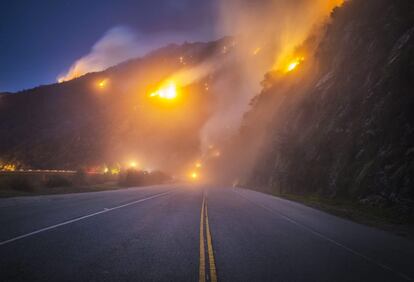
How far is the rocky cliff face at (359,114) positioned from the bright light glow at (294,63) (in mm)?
13238

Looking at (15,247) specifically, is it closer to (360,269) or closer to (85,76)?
(360,269)

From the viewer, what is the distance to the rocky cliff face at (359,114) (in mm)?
18891

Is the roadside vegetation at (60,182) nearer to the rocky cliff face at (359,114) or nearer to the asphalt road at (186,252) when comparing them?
the asphalt road at (186,252)

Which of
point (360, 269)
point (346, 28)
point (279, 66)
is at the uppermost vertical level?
point (279, 66)

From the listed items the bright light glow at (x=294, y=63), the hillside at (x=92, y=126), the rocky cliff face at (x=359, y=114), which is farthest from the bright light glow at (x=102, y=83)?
the rocky cliff face at (x=359, y=114)

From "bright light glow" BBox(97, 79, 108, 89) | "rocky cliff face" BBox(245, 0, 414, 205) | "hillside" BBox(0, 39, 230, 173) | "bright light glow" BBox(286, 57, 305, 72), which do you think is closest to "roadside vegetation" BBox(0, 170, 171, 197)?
"rocky cliff face" BBox(245, 0, 414, 205)

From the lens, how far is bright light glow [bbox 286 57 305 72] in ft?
192

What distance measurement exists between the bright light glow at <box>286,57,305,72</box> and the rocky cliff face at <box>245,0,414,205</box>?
13238mm

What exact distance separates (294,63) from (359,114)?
4050 centimetres

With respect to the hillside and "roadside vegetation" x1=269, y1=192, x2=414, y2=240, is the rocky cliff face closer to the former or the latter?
"roadside vegetation" x1=269, y1=192, x2=414, y2=240

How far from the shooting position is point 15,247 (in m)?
6.07

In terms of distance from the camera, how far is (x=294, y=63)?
63.3 metres

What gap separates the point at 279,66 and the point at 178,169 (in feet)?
238

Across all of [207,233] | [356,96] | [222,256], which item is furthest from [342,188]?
[222,256]
